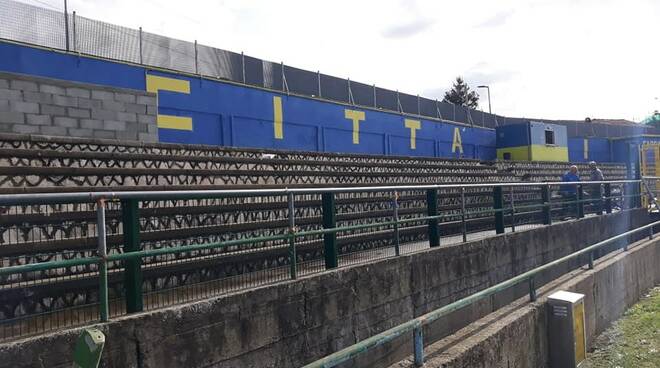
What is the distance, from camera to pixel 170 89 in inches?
701

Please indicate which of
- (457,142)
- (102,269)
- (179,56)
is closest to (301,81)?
(179,56)

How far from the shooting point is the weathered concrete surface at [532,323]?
5.08 metres

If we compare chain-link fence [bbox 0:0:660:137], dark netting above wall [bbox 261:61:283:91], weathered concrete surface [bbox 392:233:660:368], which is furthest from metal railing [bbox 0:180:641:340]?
dark netting above wall [bbox 261:61:283:91]

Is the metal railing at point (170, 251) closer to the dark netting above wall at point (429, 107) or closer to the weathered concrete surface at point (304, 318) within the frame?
the weathered concrete surface at point (304, 318)

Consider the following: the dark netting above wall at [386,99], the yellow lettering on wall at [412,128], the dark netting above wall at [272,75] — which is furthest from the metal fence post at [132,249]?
the yellow lettering on wall at [412,128]

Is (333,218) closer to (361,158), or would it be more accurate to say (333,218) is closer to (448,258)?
(448,258)

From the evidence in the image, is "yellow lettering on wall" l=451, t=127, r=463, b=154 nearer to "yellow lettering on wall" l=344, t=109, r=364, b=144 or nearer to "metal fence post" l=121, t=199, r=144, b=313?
"yellow lettering on wall" l=344, t=109, r=364, b=144

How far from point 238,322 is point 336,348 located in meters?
1.52

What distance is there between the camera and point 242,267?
5.57 metres

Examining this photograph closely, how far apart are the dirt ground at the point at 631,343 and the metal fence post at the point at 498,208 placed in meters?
2.37

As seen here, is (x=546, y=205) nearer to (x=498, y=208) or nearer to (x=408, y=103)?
(x=498, y=208)

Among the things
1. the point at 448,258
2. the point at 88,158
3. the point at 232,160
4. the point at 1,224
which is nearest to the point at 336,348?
the point at 448,258

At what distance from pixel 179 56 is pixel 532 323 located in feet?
51.6

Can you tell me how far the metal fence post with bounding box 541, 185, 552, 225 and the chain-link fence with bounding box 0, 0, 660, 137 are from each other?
12.4 metres
